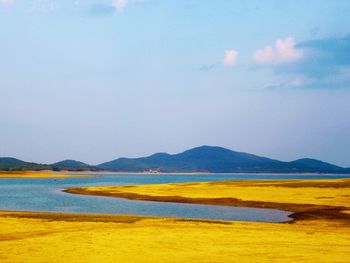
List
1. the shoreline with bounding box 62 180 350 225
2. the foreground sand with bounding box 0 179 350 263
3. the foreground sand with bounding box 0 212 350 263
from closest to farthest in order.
A: the foreground sand with bounding box 0 212 350 263
the foreground sand with bounding box 0 179 350 263
the shoreline with bounding box 62 180 350 225

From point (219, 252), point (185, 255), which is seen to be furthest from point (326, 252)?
point (185, 255)

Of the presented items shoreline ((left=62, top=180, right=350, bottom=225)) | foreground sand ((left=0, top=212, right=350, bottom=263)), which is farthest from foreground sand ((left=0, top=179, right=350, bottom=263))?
shoreline ((left=62, top=180, right=350, bottom=225))

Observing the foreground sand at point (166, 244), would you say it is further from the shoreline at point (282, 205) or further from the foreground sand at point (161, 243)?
the shoreline at point (282, 205)

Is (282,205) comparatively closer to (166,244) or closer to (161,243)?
(161,243)

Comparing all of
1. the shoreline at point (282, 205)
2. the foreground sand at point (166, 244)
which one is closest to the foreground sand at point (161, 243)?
the foreground sand at point (166, 244)

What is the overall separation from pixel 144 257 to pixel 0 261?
6.93 m

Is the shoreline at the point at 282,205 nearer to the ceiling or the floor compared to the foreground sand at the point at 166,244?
nearer to the ceiling

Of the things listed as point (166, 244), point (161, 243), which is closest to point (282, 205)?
point (161, 243)

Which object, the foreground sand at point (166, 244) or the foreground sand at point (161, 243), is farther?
the foreground sand at point (161, 243)

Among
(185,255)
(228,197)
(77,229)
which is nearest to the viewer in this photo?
(185,255)

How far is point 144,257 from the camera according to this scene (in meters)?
23.6

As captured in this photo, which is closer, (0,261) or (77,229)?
(0,261)

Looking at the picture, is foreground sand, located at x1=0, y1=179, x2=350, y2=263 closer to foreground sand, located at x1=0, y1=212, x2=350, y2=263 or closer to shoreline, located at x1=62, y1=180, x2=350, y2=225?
foreground sand, located at x1=0, y1=212, x2=350, y2=263

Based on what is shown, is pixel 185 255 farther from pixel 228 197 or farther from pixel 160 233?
pixel 228 197
